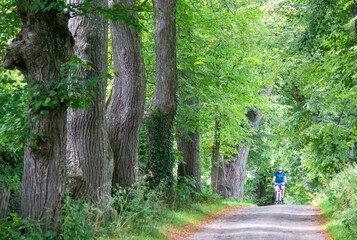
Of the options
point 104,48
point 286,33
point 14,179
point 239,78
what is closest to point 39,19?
point 14,179

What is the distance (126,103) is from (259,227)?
4.86 meters

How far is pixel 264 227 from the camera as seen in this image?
13.4 meters

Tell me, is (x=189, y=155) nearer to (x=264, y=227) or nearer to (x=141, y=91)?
(x=141, y=91)

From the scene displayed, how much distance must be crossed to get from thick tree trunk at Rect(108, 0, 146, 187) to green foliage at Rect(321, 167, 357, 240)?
216 inches

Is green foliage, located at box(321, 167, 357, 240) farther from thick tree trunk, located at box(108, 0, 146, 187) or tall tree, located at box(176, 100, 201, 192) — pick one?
thick tree trunk, located at box(108, 0, 146, 187)

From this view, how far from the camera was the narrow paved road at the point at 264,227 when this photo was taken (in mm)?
11914

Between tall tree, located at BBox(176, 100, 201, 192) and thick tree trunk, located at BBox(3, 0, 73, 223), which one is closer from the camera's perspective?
thick tree trunk, located at BBox(3, 0, 73, 223)

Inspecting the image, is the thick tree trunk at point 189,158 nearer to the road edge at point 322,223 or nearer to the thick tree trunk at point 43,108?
the road edge at point 322,223

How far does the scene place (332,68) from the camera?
547 inches

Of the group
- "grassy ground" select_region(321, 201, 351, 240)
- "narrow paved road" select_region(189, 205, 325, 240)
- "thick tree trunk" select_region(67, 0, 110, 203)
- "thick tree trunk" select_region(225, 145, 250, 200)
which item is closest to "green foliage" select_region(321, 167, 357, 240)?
"grassy ground" select_region(321, 201, 351, 240)

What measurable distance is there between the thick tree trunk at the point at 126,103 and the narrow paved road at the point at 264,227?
2664 mm

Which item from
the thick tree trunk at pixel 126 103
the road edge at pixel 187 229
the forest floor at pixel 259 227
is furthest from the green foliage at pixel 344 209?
the thick tree trunk at pixel 126 103

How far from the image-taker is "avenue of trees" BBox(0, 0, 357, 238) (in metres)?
7.07

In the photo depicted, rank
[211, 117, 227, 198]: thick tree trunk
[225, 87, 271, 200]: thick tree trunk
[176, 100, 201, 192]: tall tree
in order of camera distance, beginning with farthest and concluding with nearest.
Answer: [225, 87, 271, 200]: thick tree trunk
[211, 117, 227, 198]: thick tree trunk
[176, 100, 201, 192]: tall tree
